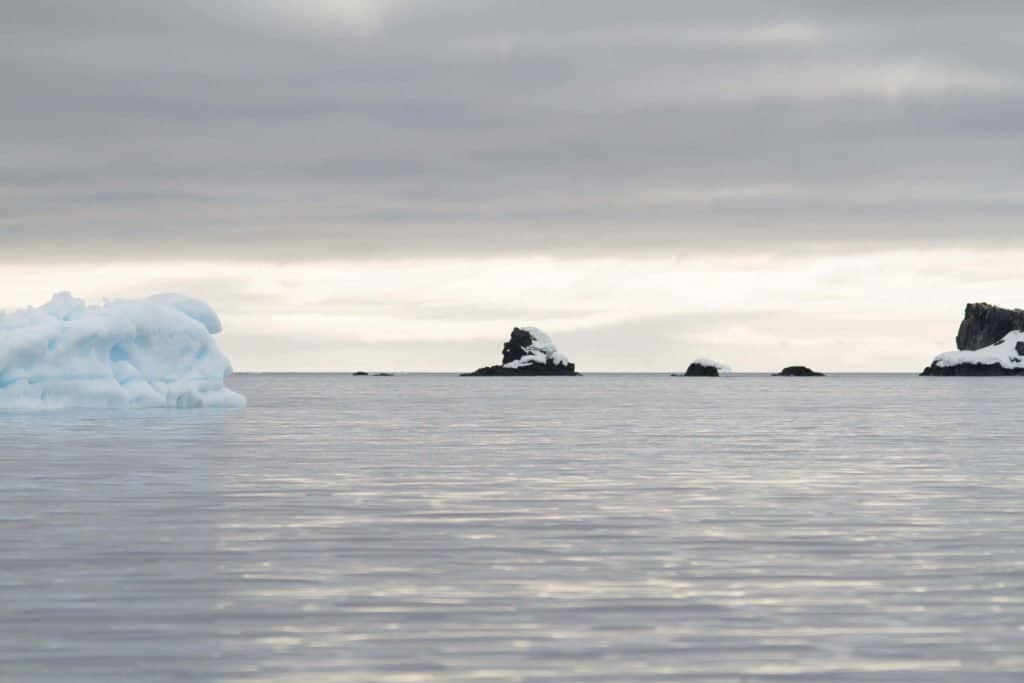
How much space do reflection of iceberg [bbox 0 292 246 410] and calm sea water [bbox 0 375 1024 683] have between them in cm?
2592

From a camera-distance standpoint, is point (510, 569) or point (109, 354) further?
point (109, 354)

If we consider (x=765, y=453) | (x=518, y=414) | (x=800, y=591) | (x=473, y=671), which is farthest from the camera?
(x=518, y=414)

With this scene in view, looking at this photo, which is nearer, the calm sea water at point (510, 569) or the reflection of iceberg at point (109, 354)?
the calm sea water at point (510, 569)

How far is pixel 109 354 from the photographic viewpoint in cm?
5728

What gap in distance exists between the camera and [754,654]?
9.48 m

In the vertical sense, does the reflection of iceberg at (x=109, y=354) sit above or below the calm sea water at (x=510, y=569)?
above

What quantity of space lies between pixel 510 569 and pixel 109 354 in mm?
47120

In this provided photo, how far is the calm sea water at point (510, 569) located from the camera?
30.6 ft

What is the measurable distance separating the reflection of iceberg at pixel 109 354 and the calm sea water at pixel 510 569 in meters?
25.9

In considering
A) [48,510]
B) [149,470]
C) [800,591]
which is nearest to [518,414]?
[149,470]

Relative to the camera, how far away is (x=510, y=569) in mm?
13414

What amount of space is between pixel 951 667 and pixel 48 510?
13.5m

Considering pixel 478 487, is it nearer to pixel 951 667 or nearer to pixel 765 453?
pixel 765 453

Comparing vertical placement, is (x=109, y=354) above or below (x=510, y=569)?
above
